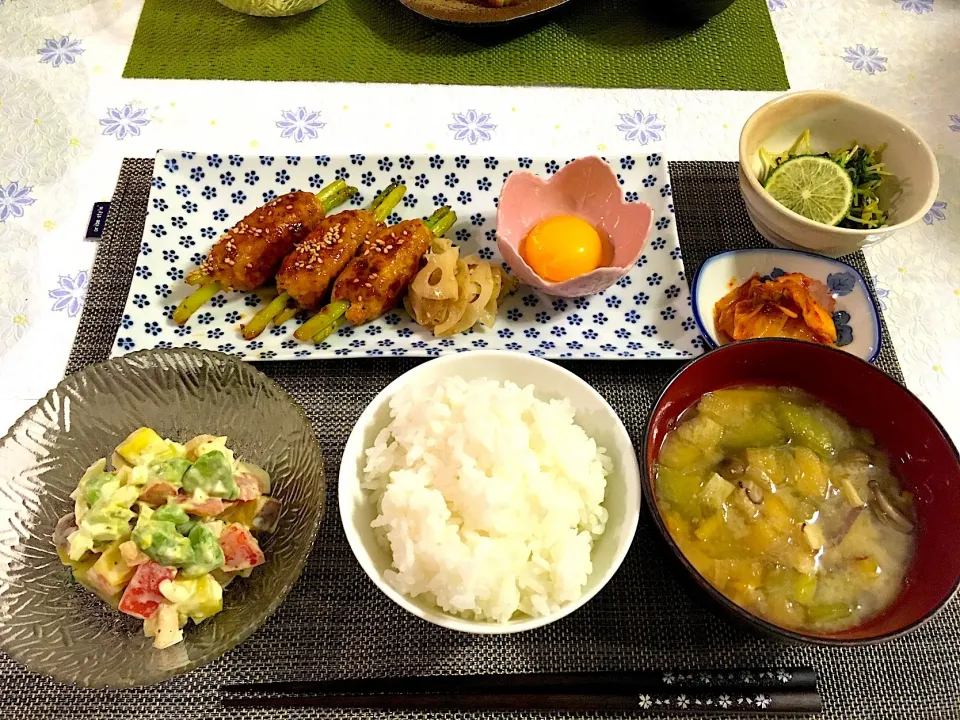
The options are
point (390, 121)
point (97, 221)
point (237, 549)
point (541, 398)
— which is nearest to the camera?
point (237, 549)

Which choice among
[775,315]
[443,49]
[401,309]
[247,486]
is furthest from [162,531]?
[443,49]

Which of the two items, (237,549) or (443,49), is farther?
(443,49)

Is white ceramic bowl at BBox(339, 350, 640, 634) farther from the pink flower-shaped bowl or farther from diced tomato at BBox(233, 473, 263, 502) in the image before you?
the pink flower-shaped bowl

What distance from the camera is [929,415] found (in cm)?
181

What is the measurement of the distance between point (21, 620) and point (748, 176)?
112 inches

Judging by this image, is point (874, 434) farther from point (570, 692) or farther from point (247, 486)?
point (247, 486)

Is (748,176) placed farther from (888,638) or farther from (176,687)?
(176,687)

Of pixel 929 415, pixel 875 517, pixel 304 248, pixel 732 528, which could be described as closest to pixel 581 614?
pixel 732 528

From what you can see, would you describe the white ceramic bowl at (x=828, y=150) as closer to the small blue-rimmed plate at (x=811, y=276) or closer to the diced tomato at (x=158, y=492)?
the small blue-rimmed plate at (x=811, y=276)

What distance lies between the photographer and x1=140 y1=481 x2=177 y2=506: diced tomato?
5.43 ft

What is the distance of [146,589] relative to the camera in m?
1.57

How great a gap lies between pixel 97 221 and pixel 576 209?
210 cm

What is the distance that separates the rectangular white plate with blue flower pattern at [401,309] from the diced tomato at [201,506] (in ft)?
2.35

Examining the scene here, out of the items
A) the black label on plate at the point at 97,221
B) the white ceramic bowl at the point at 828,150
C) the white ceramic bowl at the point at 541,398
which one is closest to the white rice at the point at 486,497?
the white ceramic bowl at the point at 541,398
